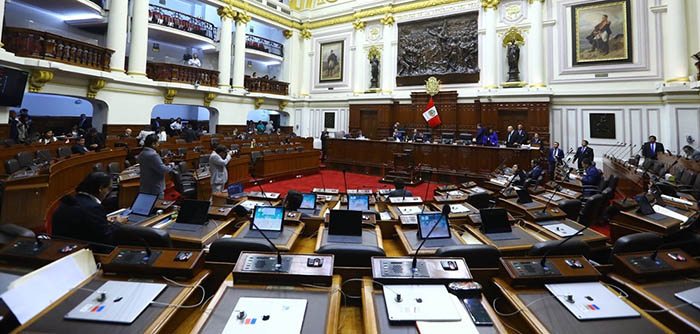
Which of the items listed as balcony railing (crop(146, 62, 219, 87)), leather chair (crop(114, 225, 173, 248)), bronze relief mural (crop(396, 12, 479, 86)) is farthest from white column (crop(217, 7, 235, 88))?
leather chair (crop(114, 225, 173, 248))

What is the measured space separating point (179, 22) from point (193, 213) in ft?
42.1

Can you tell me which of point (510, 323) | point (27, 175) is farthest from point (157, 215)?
point (510, 323)

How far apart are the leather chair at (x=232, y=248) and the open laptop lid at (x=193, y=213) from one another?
0.97m

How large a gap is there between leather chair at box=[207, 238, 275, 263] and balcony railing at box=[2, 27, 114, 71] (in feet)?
31.7

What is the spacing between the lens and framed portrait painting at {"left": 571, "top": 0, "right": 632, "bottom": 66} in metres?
10.2

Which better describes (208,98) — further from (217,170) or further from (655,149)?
(655,149)

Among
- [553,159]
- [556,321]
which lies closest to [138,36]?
[556,321]

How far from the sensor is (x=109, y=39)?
10.1 metres

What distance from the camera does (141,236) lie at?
87.7 inches

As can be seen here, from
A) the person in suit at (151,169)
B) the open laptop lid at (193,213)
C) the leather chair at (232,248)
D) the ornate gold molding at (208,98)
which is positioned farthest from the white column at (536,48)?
the ornate gold molding at (208,98)

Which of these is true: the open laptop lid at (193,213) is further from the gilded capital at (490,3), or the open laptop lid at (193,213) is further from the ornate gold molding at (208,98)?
the gilded capital at (490,3)

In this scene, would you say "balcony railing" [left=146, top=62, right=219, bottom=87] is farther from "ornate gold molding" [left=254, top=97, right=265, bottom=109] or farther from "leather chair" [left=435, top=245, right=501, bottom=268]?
"leather chair" [left=435, top=245, right=501, bottom=268]

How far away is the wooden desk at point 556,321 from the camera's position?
54.5 inches

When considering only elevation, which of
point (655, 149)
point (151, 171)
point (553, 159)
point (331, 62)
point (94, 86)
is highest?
point (331, 62)
